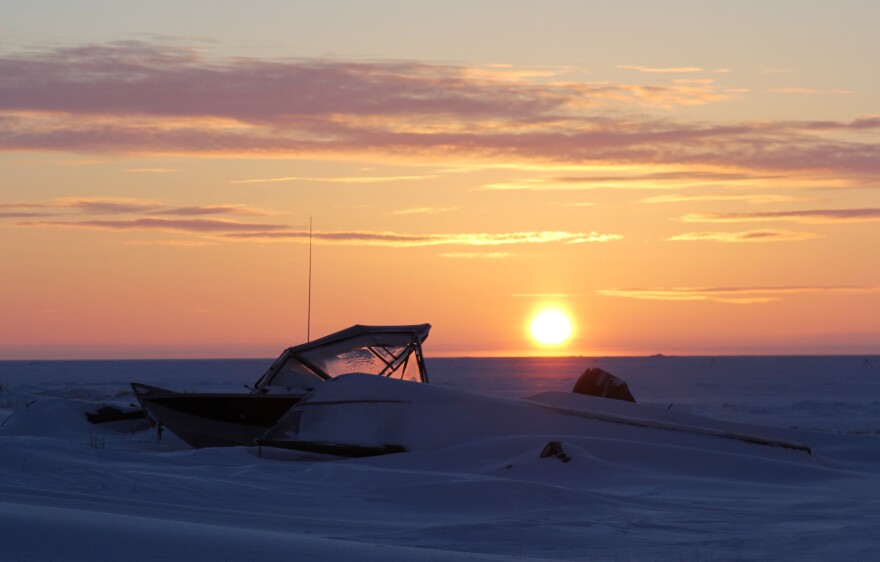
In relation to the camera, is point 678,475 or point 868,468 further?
point 868,468

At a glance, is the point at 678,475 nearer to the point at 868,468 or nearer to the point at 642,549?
the point at 868,468

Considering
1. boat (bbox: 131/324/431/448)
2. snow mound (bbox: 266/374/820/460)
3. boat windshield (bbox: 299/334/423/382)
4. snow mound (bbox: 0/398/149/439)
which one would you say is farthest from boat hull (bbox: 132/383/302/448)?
snow mound (bbox: 0/398/149/439)

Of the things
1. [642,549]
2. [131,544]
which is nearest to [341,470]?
[642,549]

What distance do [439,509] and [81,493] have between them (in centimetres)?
356

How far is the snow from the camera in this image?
8266mm

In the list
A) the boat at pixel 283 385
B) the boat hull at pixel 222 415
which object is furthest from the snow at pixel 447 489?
the boat at pixel 283 385

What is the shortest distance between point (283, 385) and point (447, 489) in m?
6.55

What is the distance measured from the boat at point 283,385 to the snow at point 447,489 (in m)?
0.67

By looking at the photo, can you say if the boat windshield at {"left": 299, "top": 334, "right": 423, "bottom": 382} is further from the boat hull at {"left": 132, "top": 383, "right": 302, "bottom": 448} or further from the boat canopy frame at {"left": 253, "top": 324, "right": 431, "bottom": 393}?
the boat hull at {"left": 132, "top": 383, "right": 302, "bottom": 448}

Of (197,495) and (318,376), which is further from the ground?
(318,376)

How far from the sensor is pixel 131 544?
758cm

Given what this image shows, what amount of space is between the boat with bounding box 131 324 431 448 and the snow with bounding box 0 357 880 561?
67 cm

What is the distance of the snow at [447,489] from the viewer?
8266 millimetres

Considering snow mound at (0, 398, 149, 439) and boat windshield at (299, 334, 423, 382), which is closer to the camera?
boat windshield at (299, 334, 423, 382)
